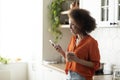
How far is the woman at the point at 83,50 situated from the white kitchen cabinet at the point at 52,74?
106 centimetres

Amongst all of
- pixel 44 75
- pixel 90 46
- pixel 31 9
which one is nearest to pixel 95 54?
pixel 90 46

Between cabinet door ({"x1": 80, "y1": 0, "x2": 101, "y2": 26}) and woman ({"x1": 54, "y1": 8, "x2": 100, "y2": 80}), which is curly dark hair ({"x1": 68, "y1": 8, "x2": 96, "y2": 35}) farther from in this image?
cabinet door ({"x1": 80, "y1": 0, "x2": 101, "y2": 26})

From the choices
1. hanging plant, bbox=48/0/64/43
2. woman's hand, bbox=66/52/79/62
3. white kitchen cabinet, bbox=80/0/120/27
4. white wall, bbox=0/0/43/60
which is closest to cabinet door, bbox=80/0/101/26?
white kitchen cabinet, bbox=80/0/120/27

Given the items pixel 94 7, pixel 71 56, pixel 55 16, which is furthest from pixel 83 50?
pixel 55 16

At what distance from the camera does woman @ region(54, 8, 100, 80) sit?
7.98ft

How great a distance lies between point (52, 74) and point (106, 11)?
1.29 meters

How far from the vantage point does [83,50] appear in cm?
245

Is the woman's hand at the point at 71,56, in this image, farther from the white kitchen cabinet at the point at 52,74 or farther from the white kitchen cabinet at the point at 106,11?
the white kitchen cabinet at the point at 52,74

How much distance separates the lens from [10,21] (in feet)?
16.8

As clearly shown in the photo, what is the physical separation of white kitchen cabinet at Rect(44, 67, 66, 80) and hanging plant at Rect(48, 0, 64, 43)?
23.4 inches

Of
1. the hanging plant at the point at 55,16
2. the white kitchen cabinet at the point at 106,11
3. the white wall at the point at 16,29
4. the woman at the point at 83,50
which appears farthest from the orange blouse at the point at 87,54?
the white wall at the point at 16,29

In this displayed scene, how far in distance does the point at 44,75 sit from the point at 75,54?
1.94 metres

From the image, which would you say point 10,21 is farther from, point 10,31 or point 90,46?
point 90,46

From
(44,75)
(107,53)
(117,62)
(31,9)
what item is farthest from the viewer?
(31,9)
